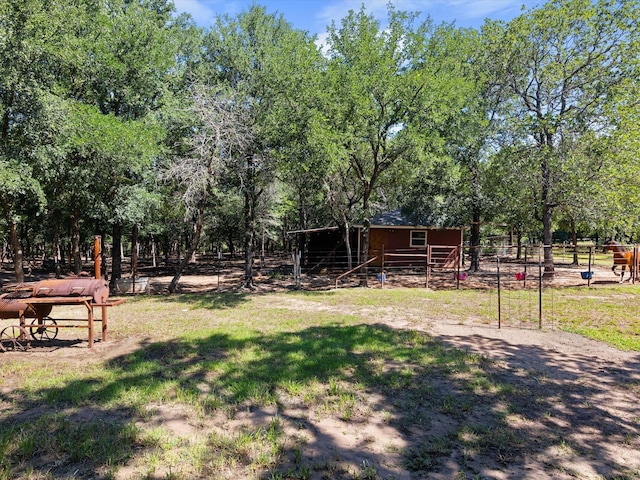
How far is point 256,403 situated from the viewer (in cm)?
417

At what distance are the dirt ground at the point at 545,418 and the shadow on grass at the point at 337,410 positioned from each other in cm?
2

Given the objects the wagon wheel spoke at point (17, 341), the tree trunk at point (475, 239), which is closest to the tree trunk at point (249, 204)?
the wagon wheel spoke at point (17, 341)

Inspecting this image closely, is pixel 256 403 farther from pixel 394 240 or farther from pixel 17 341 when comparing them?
pixel 394 240

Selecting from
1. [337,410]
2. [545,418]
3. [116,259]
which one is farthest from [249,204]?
[545,418]

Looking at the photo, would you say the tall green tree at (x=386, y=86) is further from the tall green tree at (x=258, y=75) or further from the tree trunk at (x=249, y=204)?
the tree trunk at (x=249, y=204)

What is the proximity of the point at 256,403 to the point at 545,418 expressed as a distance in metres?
3.08

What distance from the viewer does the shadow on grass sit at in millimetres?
3076

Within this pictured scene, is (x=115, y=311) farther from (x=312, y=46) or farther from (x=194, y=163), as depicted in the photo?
(x=312, y=46)

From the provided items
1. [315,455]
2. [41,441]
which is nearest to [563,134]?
[315,455]

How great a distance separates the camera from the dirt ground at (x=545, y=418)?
305 centimetres

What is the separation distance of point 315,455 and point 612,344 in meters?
6.09

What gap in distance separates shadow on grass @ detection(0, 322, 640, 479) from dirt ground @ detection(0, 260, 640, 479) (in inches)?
0.7

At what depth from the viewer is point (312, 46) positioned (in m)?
12.9

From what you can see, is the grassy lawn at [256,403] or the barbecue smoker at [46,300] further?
the barbecue smoker at [46,300]
